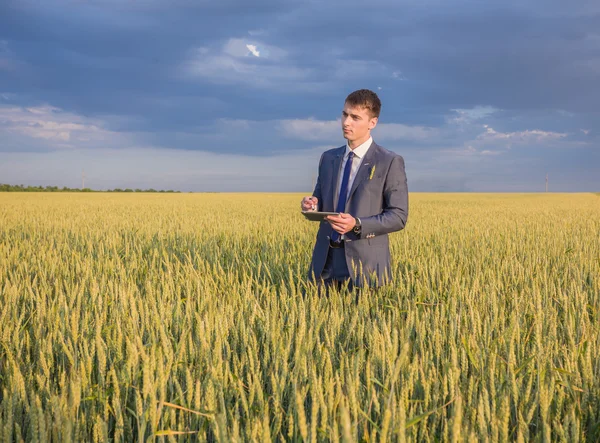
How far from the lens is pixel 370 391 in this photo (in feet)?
5.48

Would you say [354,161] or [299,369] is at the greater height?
[354,161]

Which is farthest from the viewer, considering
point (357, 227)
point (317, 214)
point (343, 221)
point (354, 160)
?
point (354, 160)

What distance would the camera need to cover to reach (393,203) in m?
3.13

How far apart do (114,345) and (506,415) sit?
156 cm

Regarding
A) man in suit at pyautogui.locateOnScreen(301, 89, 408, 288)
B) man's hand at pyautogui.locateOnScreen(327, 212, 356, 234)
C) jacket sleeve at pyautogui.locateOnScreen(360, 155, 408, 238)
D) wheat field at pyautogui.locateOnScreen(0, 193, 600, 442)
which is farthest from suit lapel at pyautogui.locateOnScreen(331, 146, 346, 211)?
wheat field at pyautogui.locateOnScreen(0, 193, 600, 442)

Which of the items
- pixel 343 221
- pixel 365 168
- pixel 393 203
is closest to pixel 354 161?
pixel 365 168

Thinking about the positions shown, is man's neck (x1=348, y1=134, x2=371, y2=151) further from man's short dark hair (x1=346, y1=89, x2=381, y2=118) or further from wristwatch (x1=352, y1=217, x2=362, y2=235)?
wristwatch (x1=352, y1=217, x2=362, y2=235)

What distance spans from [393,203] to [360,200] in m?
0.22

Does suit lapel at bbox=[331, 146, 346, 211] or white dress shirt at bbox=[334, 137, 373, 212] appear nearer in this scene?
white dress shirt at bbox=[334, 137, 373, 212]

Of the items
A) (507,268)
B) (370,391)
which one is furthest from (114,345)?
(507,268)

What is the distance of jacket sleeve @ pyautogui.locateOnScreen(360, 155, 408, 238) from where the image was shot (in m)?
3.02

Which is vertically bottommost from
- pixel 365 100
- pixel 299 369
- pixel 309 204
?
pixel 299 369

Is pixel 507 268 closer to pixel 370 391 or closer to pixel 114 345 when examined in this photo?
pixel 370 391

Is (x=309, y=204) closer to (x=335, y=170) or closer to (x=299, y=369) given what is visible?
(x=335, y=170)
